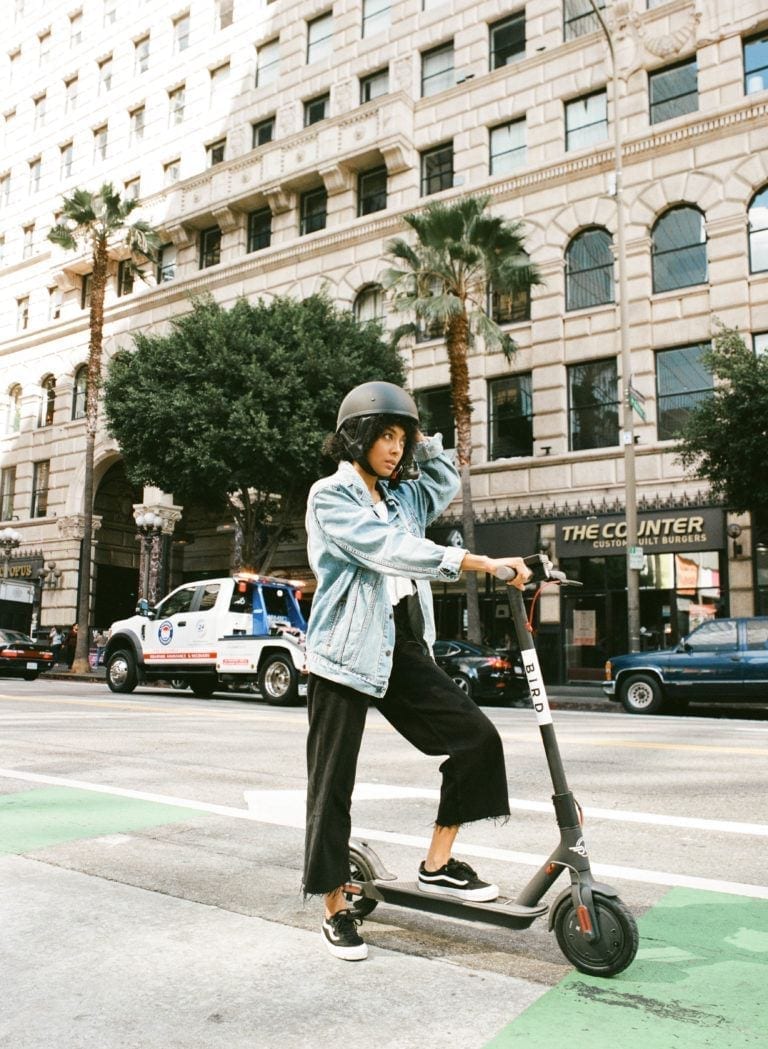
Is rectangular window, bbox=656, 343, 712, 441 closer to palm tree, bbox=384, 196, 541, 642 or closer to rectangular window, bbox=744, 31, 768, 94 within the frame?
palm tree, bbox=384, 196, 541, 642

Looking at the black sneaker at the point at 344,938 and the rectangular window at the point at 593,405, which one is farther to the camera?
the rectangular window at the point at 593,405

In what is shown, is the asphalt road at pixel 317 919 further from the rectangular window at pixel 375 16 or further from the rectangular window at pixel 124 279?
the rectangular window at pixel 124 279

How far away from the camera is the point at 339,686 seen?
117 inches

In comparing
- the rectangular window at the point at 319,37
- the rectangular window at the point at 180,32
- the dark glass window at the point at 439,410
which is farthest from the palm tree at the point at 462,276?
the rectangular window at the point at 180,32

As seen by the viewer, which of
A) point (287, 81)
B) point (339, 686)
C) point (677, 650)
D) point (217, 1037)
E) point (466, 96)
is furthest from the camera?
point (287, 81)

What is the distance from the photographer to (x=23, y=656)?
24125 millimetres

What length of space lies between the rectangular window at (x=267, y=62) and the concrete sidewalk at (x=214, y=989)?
3308 centimetres

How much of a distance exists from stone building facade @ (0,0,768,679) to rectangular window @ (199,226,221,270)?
12 cm

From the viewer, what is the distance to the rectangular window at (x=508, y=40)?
25.8m

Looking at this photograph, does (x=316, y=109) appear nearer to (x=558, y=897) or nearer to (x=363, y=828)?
(x=363, y=828)

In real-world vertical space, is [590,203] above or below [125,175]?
below

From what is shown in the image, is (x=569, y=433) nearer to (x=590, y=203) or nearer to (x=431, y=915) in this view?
(x=590, y=203)

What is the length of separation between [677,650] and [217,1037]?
1430 centimetres

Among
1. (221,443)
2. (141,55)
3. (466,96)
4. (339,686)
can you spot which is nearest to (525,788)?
(339,686)
